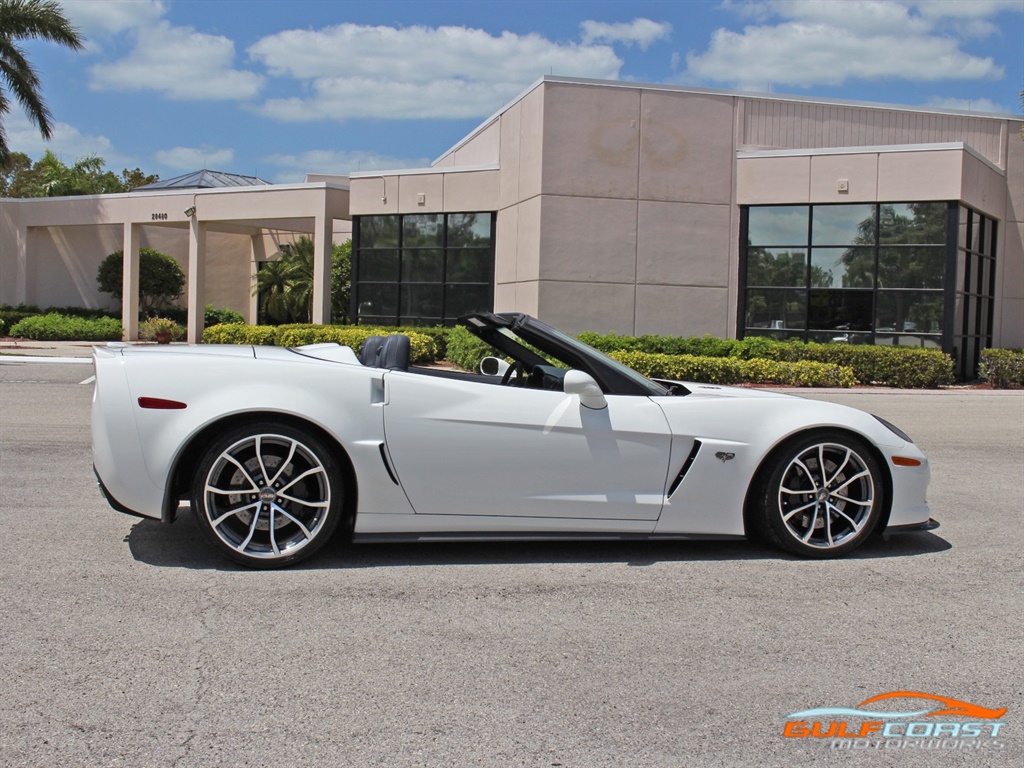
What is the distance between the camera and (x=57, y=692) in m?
3.30

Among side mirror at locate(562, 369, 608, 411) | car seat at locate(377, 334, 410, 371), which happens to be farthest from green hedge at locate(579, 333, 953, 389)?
side mirror at locate(562, 369, 608, 411)

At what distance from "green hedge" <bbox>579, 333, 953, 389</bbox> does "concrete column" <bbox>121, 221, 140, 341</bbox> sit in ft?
→ 61.9

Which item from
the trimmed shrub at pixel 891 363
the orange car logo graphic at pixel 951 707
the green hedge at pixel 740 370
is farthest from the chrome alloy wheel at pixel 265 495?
the trimmed shrub at pixel 891 363

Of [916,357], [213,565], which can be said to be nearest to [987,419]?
[916,357]

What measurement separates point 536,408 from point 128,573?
84.4 inches

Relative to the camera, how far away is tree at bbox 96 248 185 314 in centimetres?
3631

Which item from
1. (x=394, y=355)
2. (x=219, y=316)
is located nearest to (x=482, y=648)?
(x=394, y=355)

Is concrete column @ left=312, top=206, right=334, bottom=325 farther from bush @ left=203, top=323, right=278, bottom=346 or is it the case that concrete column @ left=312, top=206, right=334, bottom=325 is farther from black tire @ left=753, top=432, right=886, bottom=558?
black tire @ left=753, top=432, right=886, bottom=558

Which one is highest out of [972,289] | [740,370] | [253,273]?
[253,273]

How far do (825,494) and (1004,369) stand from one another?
62.6ft

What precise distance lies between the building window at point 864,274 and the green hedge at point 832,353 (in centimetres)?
102

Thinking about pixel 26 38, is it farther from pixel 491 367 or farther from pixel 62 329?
pixel 491 367

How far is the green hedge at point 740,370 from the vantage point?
19656 millimetres

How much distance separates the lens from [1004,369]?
71.5ft
